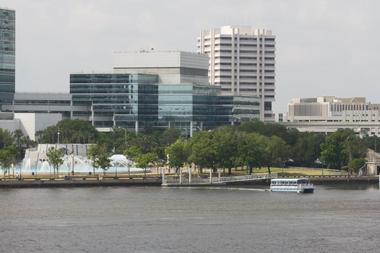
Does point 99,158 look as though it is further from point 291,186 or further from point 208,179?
point 291,186

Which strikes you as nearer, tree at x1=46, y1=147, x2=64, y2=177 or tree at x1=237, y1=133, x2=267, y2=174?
tree at x1=46, y1=147, x2=64, y2=177

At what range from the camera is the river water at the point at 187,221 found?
310 feet

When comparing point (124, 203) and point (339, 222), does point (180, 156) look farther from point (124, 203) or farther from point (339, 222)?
point (339, 222)

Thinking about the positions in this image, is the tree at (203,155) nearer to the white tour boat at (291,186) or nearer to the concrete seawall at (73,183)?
the concrete seawall at (73,183)

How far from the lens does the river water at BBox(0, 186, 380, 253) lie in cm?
9453

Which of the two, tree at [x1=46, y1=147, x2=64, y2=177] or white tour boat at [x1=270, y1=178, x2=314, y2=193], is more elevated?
tree at [x1=46, y1=147, x2=64, y2=177]

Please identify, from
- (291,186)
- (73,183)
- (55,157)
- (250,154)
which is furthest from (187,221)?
(250,154)

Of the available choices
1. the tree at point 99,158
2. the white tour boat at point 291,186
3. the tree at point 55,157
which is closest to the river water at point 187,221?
the white tour boat at point 291,186

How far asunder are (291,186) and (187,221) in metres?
53.3

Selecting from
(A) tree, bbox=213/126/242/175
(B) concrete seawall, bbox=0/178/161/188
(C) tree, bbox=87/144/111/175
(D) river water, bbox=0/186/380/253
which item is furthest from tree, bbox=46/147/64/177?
(D) river water, bbox=0/186/380/253

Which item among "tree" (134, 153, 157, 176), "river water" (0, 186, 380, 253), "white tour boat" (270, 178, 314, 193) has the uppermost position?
"tree" (134, 153, 157, 176)

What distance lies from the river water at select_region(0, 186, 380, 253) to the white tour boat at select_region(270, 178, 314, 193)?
146 inches

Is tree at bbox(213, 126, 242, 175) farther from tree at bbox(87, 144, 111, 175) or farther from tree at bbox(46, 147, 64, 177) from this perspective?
tree at bbox(46, 147, 64, 177)

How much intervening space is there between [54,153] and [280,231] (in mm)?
88989
